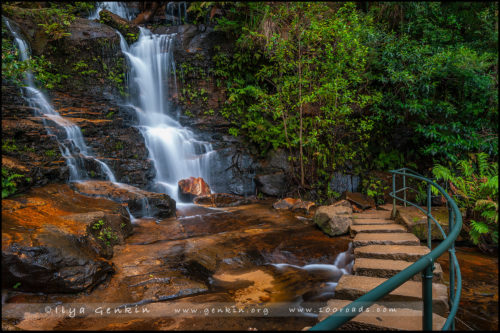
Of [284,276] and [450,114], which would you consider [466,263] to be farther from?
[450,114]

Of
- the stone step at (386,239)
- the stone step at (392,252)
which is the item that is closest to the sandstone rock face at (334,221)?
the stone step at (386,239)

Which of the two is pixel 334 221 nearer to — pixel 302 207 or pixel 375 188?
pixel 302 207

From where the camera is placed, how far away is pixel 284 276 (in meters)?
4.10

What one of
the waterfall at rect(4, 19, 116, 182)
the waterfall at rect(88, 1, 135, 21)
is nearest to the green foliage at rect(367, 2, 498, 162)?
the waterfall at rect(4, 19, 116, 182)

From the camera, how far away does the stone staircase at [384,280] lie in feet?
8.59

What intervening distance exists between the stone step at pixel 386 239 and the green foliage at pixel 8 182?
240 inches

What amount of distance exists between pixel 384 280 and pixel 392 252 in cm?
77

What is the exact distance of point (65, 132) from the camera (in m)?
8.22

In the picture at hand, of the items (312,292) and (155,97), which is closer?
(312,292)

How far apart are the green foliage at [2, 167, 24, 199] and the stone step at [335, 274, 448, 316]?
18.1 feet

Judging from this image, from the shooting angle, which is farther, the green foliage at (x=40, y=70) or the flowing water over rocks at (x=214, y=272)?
the green foliage at (x=40, y=70)

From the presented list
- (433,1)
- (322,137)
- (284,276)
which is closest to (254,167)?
(322,137)

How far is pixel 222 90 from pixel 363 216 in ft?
27.5

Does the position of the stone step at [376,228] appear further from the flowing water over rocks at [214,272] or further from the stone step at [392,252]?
the stone step at [392,252]
